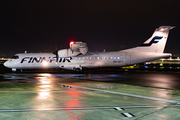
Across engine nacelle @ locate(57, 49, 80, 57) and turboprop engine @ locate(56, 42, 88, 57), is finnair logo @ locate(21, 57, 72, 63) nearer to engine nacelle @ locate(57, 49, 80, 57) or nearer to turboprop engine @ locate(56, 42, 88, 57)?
engine nacelle @ locate(57, 49, 80, 57)

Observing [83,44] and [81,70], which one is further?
[81,70]

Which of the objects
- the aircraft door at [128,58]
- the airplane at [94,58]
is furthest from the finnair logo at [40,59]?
the aircraft door at [128,58]

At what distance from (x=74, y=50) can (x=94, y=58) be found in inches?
128

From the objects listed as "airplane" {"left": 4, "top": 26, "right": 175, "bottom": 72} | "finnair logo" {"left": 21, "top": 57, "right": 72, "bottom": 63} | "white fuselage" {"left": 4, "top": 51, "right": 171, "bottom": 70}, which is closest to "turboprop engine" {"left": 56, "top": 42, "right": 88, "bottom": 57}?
"airplane" {"left": 4, "top": 26, "right": 175, "bottom": 72}

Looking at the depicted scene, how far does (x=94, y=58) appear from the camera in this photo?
2730cm

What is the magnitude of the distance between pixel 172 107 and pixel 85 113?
10.9 ft

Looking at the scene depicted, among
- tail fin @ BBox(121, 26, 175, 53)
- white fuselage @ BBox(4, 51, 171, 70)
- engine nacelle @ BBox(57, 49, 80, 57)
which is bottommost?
white fuselage @ BBox(4, 51, 171, 70)

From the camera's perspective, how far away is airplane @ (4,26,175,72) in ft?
88.3

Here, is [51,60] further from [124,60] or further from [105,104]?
[105,104]

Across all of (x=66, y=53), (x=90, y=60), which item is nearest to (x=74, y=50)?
(x=66, y=53)

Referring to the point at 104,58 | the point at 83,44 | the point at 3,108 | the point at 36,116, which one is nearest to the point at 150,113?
the point at 36,116

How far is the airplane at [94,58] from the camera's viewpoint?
26906mm

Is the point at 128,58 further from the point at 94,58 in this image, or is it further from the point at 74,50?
the point at 74,50

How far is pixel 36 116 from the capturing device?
18.9ft
